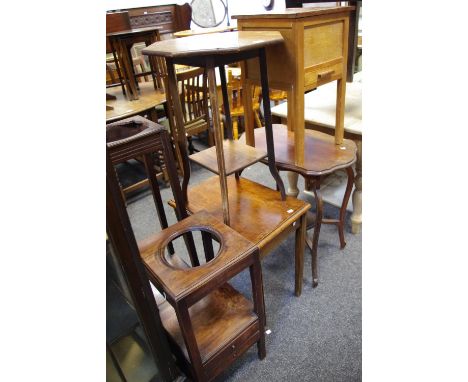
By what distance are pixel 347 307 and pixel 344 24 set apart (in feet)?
4.18

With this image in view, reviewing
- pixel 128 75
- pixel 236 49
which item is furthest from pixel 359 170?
pixel 128 75

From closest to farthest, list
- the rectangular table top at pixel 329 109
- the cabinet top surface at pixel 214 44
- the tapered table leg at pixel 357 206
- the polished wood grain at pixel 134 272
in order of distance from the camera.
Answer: the polished wood grain at pixel 134 272 < the cabinet top surface at pixel 214 44 < the rectangular table top at pixel 329 109 < the tapered table leg at pixel 357 206

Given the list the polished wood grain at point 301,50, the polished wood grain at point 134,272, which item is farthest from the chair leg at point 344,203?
the polished wood grain at point 134,272

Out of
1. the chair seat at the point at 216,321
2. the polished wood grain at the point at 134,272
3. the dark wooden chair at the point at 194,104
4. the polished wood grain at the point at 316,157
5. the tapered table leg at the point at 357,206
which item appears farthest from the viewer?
the dark wooden chair at the point at 194,104

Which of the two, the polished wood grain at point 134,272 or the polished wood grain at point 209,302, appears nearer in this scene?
the polished wood grain at point 134,272

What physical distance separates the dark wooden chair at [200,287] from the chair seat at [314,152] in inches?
18.2

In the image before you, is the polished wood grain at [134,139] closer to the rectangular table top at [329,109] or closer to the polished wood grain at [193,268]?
the polished wood grain at [193,268]

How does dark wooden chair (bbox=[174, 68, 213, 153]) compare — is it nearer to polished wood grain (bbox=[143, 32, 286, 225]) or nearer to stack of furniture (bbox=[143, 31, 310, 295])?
stack of furniture (bbox=[143, 31, 310, 295])

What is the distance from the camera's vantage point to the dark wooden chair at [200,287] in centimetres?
93

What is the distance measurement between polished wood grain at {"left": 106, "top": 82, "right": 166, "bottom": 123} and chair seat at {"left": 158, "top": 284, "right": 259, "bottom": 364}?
4.44ft

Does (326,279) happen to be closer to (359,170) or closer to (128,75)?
(359,170)

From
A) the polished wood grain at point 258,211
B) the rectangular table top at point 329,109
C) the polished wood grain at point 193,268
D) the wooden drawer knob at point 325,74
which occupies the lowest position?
the polished wood grain at point 258,211

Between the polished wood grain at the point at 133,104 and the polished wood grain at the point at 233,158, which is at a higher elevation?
the polished wood grain at the point at 133,104

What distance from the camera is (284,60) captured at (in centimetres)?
123
